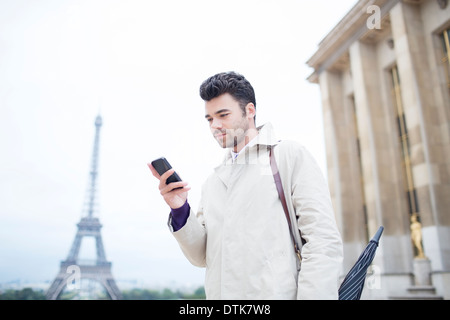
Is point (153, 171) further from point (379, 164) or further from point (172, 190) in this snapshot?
point (379, 164)

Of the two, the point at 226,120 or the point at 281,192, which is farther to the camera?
the point at 226,120

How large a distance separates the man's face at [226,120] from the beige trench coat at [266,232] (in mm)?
122

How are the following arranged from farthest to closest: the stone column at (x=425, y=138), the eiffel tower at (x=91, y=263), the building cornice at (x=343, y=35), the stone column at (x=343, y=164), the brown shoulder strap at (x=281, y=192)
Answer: the eiffel tower at (x=91, y=263)
the stone column at (x=343, y=164)
the building cornice at (x=343, y=35)
the stone column at (x=425, y=138)
the brown shoulder strap at (x=281, y=192)

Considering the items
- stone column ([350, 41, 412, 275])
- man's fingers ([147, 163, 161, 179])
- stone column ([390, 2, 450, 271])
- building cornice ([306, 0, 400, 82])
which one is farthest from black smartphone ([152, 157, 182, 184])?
building cornice ([306, 0, 400, 82])

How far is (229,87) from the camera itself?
2346mm

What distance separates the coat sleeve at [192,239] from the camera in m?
2.32

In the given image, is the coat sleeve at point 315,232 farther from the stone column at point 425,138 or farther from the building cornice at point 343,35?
the building cornice at point 343,35

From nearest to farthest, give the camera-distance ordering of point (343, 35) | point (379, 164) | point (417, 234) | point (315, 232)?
point (315, 232)
point (417, 234)
point (379, 164)
point (343, 35)

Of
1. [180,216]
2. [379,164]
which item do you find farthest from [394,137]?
[180,216]

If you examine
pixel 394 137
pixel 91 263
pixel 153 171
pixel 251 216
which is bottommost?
pixel 251 216

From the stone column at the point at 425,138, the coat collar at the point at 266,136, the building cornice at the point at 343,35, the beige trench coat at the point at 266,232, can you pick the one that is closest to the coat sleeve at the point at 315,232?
the beige trench coat at the point at 266,232

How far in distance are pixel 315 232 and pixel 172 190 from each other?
870mm
